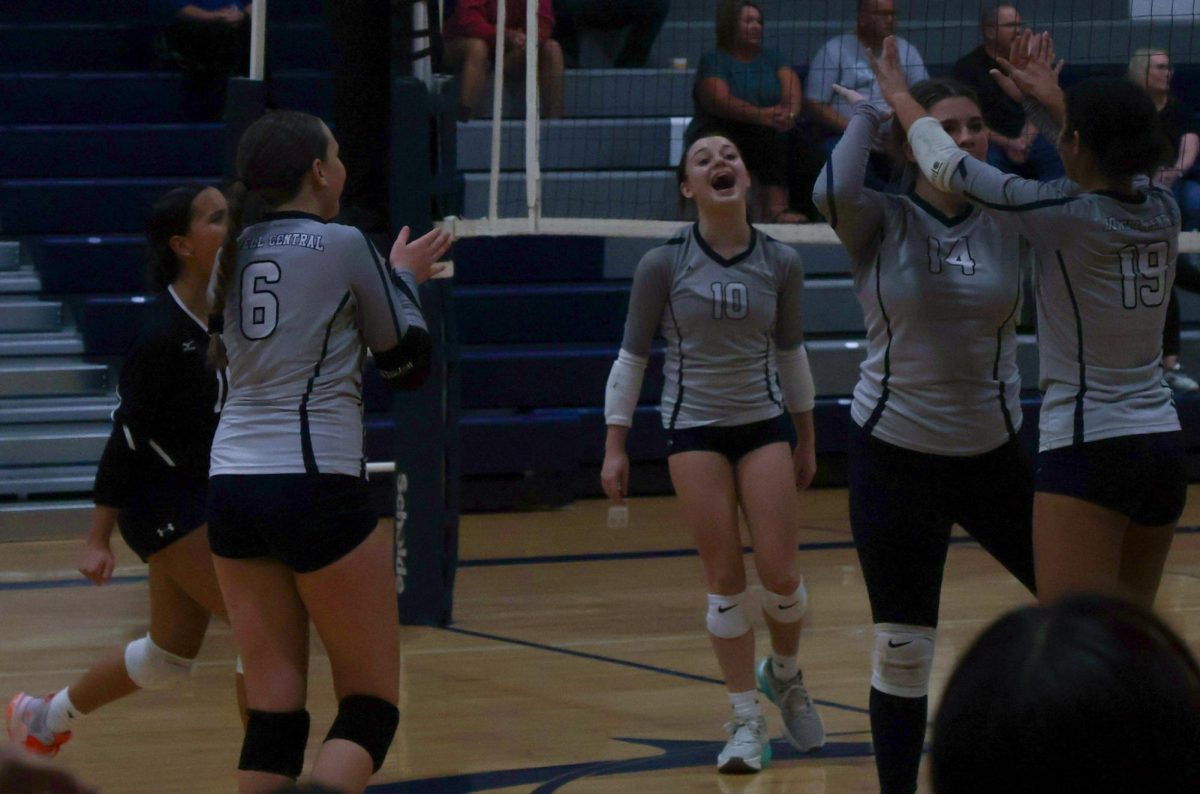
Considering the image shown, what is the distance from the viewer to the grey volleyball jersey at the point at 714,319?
14.7ft

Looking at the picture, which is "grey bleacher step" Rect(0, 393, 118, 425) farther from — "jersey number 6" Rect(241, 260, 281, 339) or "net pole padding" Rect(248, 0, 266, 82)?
"jersey number 6" Rect(241, 260, 281, 339)

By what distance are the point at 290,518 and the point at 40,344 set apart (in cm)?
723

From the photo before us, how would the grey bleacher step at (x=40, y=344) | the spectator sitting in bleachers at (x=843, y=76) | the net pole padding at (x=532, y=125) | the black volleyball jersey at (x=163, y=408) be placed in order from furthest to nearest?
the grey bleacher step at (x=40, y=344), the spectator sitting in bleachers at (x=843, y=76), the net pole padding at (x=532, y=125), the black volleyball jersey at (x=163, y=408)

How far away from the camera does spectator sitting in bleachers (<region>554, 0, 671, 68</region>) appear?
9.92m

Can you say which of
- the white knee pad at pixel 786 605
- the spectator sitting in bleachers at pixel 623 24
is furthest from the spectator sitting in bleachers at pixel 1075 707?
the spectator sitting in bleachers at pixel 623 24

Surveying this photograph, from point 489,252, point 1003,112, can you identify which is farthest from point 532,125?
point 489,252

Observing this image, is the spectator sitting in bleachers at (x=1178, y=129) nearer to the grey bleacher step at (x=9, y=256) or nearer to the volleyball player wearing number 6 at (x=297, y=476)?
the volleyball player wearing number 6 at (x=297, y=476)

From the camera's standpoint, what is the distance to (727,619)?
4.31 meters

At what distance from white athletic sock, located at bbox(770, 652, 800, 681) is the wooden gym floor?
23 cm


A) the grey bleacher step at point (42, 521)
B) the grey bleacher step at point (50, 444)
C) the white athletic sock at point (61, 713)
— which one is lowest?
the grey bleacher step at point (42, 521)

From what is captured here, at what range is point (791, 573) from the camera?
4.35m

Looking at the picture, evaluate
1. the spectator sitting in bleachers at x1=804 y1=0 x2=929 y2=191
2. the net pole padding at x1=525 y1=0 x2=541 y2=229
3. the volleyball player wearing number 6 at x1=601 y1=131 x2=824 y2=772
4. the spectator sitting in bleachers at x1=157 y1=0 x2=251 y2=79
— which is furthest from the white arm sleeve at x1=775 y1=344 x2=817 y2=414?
the spectator sitting in bleachers at x1=157 y1=0 x2=251 y2=79

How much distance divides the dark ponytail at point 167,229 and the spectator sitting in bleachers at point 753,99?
4068mm

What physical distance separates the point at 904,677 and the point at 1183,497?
661mm
